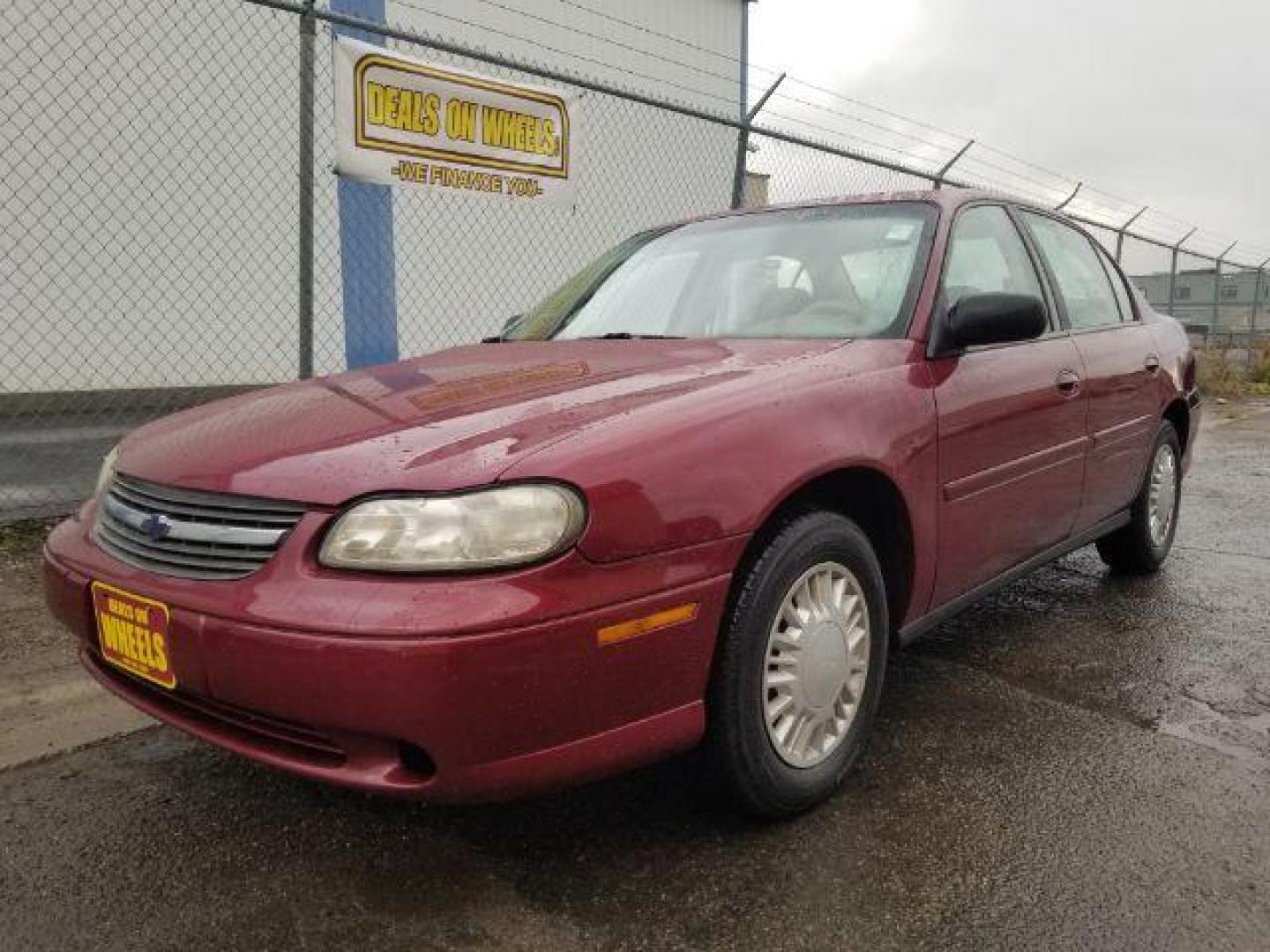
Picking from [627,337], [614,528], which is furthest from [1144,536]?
[614,528]

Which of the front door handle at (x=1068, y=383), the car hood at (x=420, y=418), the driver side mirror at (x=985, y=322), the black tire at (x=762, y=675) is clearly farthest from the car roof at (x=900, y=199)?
the black tire at (x=762, y=675)

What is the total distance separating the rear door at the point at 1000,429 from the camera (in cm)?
260

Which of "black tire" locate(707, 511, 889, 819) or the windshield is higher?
the windshield

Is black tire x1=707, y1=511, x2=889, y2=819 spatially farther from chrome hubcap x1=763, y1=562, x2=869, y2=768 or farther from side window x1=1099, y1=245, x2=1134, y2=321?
side window x1=1099, y1=245, x2=1134, y2=321

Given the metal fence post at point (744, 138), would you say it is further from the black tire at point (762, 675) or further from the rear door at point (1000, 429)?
the black tire at point (762, 675)

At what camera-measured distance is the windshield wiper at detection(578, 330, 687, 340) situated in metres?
2.84

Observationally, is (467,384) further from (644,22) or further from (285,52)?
(644,22)

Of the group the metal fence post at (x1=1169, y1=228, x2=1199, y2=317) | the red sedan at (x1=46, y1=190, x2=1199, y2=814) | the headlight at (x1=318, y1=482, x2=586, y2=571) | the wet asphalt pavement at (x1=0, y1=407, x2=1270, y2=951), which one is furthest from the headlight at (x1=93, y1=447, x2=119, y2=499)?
the metal fence post at (x1=1169, y1=228, x2=1199, y2=317)

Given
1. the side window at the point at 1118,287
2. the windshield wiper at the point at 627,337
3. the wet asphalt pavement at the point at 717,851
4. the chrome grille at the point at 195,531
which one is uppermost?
the side window at the point at 1118,287

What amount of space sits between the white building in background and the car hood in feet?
11.2

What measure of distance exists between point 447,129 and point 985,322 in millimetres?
3212

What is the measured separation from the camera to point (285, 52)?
855 cm

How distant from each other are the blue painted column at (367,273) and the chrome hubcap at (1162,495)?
3951 millimetres

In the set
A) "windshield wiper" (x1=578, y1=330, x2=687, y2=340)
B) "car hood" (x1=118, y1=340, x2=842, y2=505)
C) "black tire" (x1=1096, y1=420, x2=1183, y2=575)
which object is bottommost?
"black tire" (x1=1096, y1=420, x2=1183, y2=575)
